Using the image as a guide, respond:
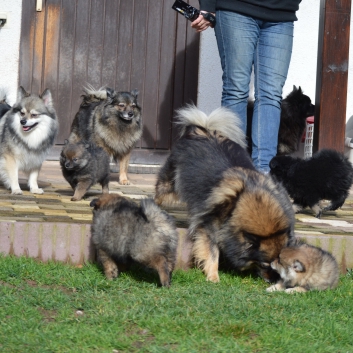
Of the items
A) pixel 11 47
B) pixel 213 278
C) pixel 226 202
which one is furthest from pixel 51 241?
pixel 11 47

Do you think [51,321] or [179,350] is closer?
[179,350]

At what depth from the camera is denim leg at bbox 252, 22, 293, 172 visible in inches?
245

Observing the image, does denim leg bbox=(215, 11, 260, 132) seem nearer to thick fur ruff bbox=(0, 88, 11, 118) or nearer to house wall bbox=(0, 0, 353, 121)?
thick fur ruff bbox=(0, 88, 11, 118)

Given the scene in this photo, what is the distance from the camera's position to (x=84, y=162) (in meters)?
6.63

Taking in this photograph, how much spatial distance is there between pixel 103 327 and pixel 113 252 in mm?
947

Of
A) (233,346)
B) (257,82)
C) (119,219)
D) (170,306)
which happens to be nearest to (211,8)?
(257,82)

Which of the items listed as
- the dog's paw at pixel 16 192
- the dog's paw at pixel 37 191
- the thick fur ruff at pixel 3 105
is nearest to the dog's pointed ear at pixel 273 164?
the dog's paw at pixel 37 191

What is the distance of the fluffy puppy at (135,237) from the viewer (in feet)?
14.8

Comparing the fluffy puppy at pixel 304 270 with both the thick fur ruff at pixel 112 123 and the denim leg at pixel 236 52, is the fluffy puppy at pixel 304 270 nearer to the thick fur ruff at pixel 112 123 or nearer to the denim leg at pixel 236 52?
the denim leg at pixel 236 52

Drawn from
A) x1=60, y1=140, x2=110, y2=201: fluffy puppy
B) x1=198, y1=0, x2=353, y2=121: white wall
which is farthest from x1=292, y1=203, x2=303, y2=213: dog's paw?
x1=198, y1=0, x2=353, y2=121: white wall

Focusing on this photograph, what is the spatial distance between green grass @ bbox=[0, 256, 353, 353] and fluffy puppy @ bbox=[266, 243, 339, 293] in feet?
0.35

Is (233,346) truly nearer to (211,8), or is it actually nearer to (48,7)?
(211,8)

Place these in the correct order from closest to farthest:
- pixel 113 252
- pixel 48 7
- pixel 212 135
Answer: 1. pixel 113 252
2. pixel 212 135
3. pixel 48 7

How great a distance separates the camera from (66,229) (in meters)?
4.95
